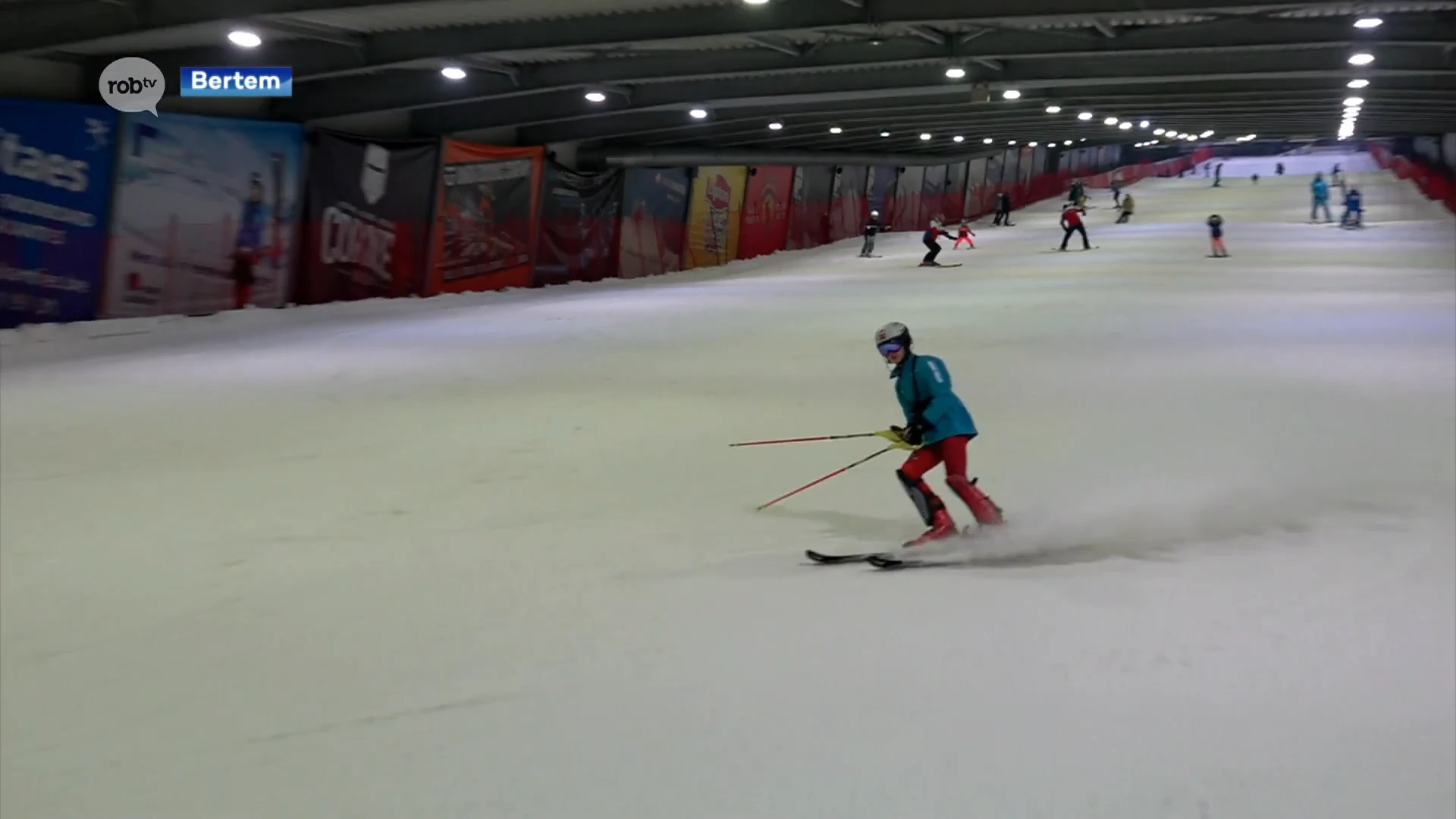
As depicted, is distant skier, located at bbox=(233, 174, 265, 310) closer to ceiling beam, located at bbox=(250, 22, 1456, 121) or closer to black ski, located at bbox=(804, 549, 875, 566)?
ceiling beam, located at bbox=(250, 22, 1456, 121)

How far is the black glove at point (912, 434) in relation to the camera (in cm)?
570

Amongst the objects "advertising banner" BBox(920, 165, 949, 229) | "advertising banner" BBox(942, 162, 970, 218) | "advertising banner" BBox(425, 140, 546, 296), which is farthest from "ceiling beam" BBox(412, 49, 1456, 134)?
"advertising banner" BBox(942, 162, 970, 218)

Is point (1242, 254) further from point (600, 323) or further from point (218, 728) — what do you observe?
point (218, 728)

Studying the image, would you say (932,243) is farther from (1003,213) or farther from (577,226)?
(1003,213)

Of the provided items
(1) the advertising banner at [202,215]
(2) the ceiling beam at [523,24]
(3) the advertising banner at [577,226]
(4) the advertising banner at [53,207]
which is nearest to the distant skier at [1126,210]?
(3) the advertising banner at [577,226]

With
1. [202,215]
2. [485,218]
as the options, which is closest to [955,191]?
[485,218]

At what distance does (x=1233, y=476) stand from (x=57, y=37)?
11166 millimetres

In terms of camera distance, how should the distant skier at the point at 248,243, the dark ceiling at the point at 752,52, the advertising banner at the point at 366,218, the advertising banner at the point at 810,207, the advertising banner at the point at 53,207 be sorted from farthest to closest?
1. the advertising banner at the point at 810,207
2. the advertising banner at the point at 366,218
3. the distant skier at the point at 248,243
4. the advertising banner at the point at 53,207
5. the dark ceiling at the point at 752,52

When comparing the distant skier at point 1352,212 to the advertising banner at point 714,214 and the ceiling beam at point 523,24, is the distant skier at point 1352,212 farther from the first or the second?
the ceiling beam at point 523,24

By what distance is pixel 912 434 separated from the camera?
5.71m

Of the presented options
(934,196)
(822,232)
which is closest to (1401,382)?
(822,232)

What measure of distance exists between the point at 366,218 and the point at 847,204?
2117 cm

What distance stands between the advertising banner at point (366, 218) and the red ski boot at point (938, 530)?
14034mm

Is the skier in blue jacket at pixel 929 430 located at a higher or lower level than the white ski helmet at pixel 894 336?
lower
